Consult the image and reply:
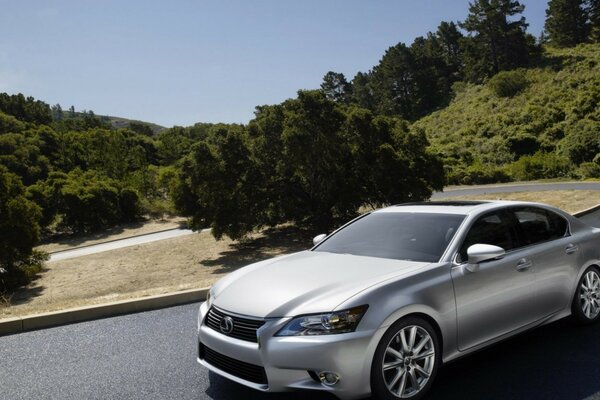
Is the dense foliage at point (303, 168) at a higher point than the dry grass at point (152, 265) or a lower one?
higher

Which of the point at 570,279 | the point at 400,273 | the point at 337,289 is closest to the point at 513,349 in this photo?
the point at 570,279

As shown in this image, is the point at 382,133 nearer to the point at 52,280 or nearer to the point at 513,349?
the point at 52,280

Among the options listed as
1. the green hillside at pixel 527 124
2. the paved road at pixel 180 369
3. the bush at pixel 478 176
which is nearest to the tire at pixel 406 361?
the paved road at pixel 180 369

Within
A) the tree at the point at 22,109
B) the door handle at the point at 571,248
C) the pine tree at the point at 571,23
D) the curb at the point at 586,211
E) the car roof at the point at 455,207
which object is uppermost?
the pine tree at the point at 571,23

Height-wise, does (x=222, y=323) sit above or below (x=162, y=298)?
above

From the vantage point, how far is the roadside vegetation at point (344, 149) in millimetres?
27078

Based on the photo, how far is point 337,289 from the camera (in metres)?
3.91

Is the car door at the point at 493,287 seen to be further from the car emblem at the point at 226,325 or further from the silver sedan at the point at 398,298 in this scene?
the car emblem at the point at 226,325

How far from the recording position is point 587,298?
5578mm

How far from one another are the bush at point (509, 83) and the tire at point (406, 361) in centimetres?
8615

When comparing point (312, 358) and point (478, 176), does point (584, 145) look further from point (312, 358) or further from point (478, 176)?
point (312, 358)

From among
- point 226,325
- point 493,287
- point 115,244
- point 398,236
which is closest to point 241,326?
point 226,325

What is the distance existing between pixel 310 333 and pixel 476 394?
1.47 m

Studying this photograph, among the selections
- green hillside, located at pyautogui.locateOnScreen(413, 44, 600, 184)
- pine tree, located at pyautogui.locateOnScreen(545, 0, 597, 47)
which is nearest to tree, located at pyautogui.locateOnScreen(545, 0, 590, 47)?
pine tree, located at pyautogui.locateOnScreen(545, 0, 597, 47)
